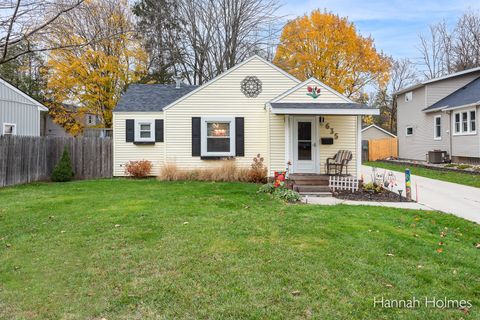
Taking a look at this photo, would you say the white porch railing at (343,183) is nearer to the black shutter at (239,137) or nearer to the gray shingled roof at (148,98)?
the black shutter at (239,137)

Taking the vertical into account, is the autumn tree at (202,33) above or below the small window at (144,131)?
above

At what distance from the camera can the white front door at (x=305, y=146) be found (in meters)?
11.7

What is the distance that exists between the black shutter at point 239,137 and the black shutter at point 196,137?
1492 mm

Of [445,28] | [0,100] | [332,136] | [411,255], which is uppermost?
[445,28]

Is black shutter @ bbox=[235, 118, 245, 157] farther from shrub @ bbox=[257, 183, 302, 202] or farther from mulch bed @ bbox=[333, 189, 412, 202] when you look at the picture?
mulch bed @ bbox=[333, 189, 412, 202]

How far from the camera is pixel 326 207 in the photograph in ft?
24.8

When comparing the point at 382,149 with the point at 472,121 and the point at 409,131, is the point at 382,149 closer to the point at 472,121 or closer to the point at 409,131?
the point at 409,131

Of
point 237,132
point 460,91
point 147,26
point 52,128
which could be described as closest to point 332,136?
point 237,132

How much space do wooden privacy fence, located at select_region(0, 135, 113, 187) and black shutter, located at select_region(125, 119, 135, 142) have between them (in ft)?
3.00

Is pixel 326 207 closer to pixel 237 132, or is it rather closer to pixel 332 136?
pixel 332 136

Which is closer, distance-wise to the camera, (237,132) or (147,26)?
(237,132)

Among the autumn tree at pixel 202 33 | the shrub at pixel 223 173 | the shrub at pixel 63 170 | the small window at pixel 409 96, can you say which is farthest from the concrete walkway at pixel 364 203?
the small window at pixel 409 96

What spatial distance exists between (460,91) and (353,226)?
19.0 metres

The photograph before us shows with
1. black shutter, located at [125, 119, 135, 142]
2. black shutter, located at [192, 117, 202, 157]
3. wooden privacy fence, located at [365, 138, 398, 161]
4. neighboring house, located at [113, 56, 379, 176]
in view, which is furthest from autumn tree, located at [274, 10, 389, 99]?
black shutter, located at [125, 119, 135, 142]
